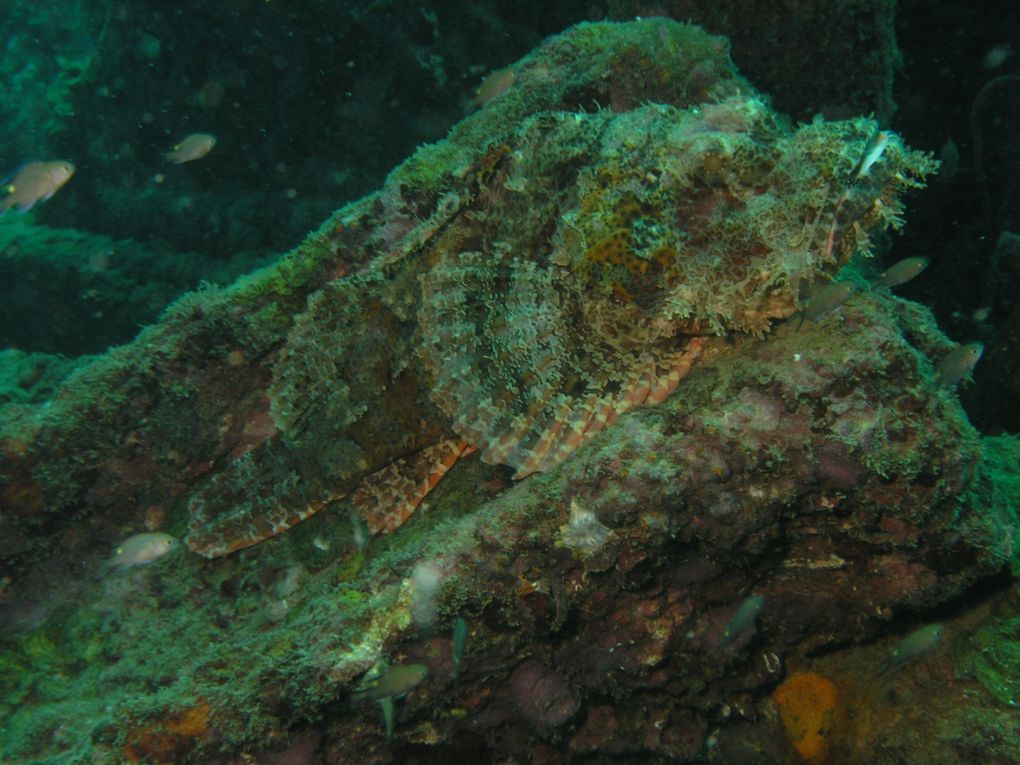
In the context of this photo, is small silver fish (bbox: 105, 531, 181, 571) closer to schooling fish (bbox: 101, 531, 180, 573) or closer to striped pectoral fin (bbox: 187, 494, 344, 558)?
schooling fish (bbox: 101, 531, 180, 573)

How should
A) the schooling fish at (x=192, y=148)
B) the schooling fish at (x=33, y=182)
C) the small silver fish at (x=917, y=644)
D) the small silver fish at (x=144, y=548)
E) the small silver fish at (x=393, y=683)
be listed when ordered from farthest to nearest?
the schooling fish at (x=192, y=148) → the schooling fish at (x=33, y=182) → the small silver fish at (x=144, y=548) → the small silver fish at (x=917, y=644) → the small silver fish at (x=393, y=683)

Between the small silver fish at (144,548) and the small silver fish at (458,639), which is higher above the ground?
the small silver fish at (458,639)

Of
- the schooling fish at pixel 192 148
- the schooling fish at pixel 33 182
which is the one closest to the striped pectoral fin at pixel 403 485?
the schooling fish at pixel 33 182

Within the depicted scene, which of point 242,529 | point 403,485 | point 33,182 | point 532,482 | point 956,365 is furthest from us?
point 33,182

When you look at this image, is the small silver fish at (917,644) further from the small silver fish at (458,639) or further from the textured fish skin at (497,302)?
the small silver fish at (458,639)

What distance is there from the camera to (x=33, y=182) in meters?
6.89

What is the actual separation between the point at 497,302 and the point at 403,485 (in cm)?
156

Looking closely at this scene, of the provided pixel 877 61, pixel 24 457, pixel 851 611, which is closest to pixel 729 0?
pixel 877 61

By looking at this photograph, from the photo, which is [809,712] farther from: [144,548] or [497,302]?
[144,548]

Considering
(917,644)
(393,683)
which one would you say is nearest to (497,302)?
(393,683)

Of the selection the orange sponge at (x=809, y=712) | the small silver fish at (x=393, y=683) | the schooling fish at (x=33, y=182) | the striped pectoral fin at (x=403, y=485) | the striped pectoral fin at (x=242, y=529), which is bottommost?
the orange sponge at (x=809, y=712)

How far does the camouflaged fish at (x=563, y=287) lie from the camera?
2.92m

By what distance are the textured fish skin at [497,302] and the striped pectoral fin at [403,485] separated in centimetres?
9

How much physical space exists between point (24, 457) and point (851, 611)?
566 centimetres
